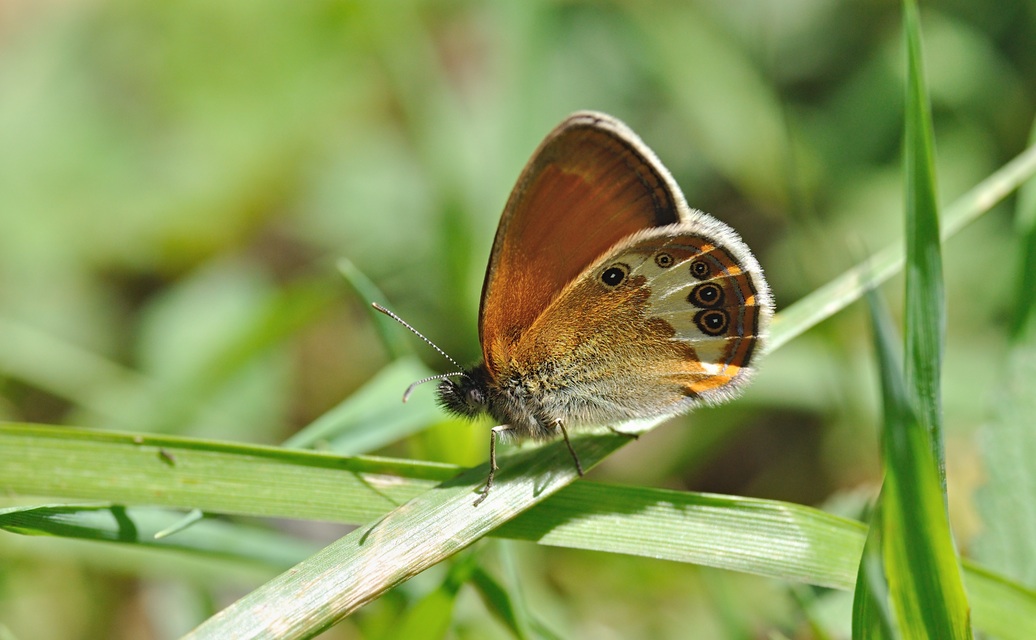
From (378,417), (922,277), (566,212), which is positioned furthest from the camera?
(378,417)

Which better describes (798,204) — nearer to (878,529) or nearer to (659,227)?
(659,227)

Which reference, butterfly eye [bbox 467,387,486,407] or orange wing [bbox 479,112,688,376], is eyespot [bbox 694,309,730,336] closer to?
orange wing [bbox 479,112,688,376]

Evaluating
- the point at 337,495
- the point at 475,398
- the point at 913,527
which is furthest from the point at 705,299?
the point at 337,495

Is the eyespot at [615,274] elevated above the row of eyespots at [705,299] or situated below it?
above

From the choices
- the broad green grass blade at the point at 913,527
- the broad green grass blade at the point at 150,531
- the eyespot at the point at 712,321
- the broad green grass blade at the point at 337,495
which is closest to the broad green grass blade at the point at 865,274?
the eyespot at the point at 712,321

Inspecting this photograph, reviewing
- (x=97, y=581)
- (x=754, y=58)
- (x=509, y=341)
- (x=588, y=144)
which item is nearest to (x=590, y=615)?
(x=509, y=341)

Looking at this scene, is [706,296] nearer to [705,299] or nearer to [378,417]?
[705,299]

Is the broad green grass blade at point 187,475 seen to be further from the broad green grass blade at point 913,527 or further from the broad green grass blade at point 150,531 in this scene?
the broad green grass blade at point 913,527

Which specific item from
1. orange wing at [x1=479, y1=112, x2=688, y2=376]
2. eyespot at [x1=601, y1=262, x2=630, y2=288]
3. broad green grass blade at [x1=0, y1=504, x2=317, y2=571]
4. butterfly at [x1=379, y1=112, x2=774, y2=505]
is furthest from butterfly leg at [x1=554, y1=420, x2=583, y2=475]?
broad green grass blade at [x1=0, y1=504, x2=317, y2=571]

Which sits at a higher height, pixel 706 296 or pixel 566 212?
pixel 566 212
